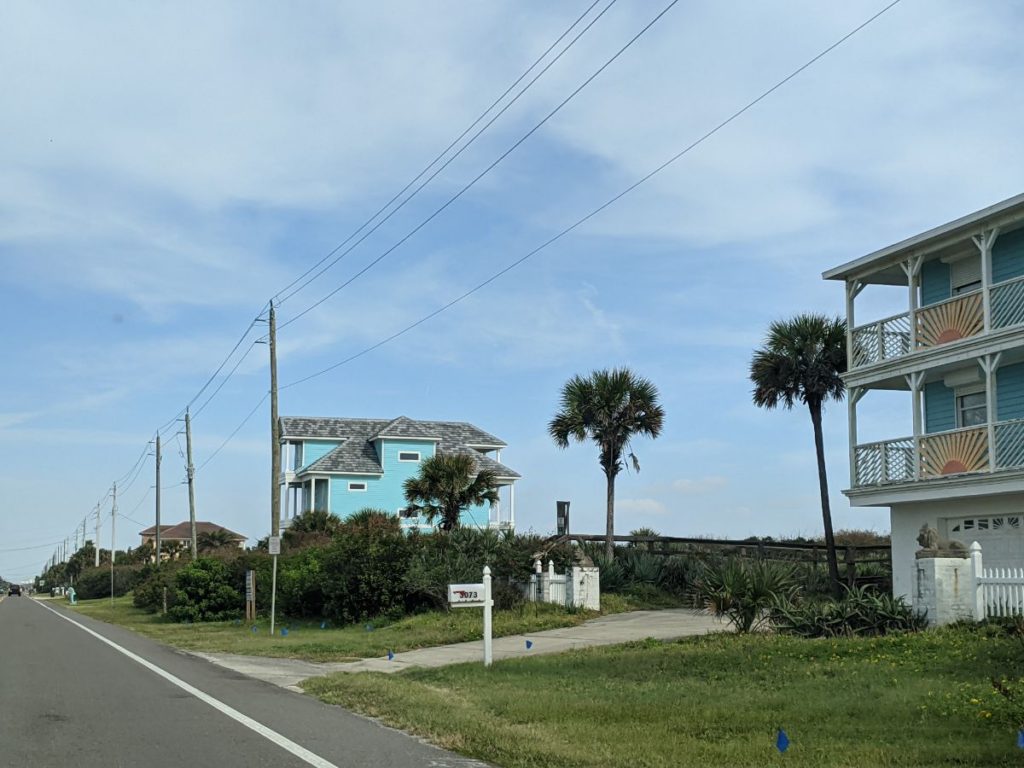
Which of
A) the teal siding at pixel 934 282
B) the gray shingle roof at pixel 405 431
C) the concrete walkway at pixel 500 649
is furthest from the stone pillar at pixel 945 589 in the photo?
the gray shingle roof at pixel 405 431

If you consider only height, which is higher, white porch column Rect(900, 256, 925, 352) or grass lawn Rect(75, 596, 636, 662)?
white porch column Rect(900, 256, 925, 352)

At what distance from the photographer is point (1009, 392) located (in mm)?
24219

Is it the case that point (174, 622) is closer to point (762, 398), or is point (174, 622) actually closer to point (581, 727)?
point (762, 398)

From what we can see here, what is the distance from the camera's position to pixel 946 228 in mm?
23750

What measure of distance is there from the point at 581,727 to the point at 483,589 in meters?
6.62

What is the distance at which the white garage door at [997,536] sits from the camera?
22.9 meters

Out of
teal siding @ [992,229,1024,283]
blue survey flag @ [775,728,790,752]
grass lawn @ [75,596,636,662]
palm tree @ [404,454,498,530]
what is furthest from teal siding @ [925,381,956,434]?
Result: blue survey flag @ [775,728,790,752]

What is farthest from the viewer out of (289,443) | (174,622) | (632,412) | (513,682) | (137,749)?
(289,443)

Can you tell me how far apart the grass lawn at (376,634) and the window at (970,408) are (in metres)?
9.33

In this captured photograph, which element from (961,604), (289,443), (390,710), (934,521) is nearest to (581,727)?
(390,710)

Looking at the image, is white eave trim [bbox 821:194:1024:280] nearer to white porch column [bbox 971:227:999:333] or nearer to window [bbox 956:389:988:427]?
white porch column [bbox 971:227:999:333]

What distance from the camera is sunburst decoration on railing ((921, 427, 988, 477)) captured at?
23141 millimetres

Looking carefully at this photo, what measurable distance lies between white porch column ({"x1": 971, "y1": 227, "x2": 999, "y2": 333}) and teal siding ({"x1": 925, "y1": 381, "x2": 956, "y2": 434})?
3.59 metres

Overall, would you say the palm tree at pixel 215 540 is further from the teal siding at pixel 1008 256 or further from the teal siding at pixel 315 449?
the teal siding at pixel 1008 256
